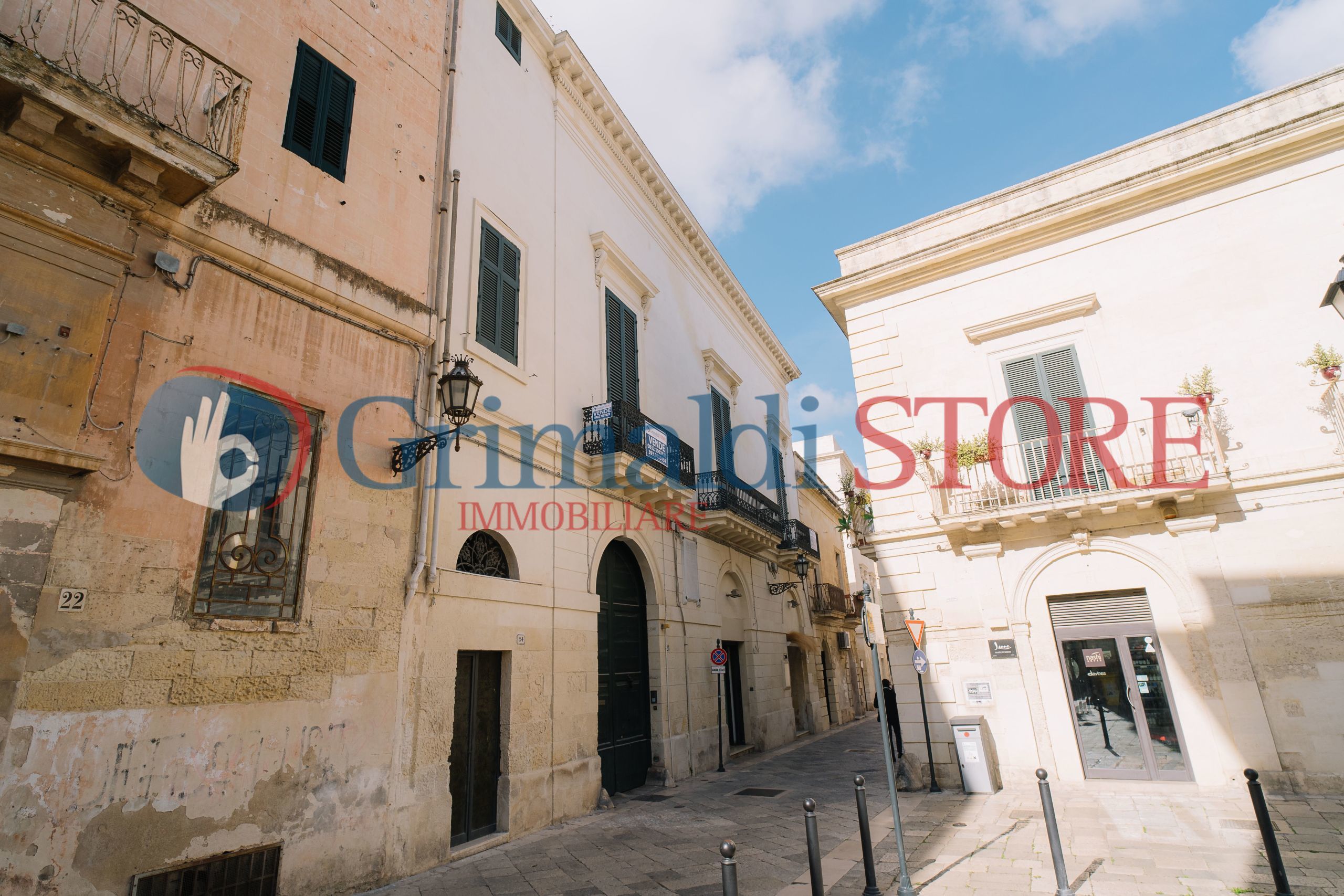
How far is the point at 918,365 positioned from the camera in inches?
459

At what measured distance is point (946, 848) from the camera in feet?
22.5

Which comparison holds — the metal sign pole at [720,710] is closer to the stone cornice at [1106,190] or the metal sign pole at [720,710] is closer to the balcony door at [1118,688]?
the balcony door at [1118,688]

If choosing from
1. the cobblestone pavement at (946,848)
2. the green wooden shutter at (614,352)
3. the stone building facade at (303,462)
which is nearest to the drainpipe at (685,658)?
the stone building facade at (303,462)

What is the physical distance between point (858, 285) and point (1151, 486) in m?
5.67

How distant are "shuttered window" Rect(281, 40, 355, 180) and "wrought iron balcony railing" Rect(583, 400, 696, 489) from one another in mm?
5138

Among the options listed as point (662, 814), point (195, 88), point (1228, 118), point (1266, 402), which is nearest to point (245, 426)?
point (195, 88)

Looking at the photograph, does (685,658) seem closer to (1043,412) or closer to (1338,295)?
(1043,412)

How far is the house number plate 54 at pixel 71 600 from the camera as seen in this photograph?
4.81 meters

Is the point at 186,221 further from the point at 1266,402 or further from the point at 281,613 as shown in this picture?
the point at 1266,402

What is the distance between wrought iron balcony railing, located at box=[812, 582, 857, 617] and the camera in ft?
74.0

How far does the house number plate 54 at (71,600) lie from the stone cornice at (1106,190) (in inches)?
440

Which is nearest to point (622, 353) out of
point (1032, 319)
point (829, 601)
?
point (1032, 319)

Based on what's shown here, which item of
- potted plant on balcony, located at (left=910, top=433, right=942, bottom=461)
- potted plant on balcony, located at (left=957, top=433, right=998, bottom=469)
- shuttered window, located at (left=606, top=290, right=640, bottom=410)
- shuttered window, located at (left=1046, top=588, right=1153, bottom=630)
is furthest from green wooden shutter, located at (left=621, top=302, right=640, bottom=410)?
shuttered window, located at (left=1046, top=588, right=1153, bottom=630)

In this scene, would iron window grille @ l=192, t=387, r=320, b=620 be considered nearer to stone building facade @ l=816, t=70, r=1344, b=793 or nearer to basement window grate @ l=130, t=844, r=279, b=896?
basement window grate @ l=130, t=844, r=279, b=896
